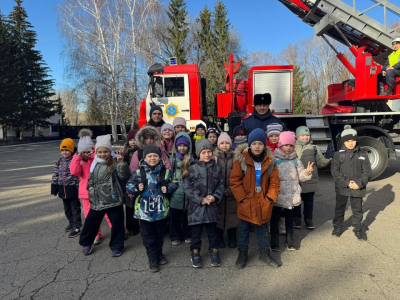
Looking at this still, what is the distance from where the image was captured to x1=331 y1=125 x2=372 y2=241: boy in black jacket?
3.59m

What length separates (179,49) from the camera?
85.6 ft

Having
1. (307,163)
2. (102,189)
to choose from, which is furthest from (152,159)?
(307,163)

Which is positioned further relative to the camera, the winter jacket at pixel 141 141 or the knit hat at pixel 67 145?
the knit hat at pixel 67 145

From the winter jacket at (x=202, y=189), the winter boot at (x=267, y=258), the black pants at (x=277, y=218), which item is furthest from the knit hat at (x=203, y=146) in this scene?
the winter boot at (x=267, y=258)

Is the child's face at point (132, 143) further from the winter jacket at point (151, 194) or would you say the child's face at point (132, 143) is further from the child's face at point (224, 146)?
the child's face at point (224, 146)

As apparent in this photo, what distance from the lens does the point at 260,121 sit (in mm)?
4434

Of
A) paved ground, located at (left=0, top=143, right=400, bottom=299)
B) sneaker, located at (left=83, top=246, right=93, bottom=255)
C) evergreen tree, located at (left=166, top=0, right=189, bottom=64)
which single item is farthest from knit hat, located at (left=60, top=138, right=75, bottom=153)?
evergreen tree, located at (left=166, top=0, right=189, bottom=64)

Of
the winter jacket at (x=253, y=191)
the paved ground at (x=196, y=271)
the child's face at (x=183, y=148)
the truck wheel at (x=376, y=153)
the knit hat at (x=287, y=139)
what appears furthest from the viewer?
the truck wheel at (x=376, y=153)

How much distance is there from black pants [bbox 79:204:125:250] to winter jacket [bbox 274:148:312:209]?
2.00 meters

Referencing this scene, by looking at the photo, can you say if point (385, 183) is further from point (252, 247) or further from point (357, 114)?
point (252, 247)

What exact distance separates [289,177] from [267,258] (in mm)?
1012

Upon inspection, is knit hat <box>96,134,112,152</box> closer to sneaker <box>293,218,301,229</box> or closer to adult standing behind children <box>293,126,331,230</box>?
adult standing behind children <box>293,126,331,230</box>

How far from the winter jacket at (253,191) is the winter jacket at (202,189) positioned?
19cm

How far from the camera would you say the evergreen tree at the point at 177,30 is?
1027 inches
